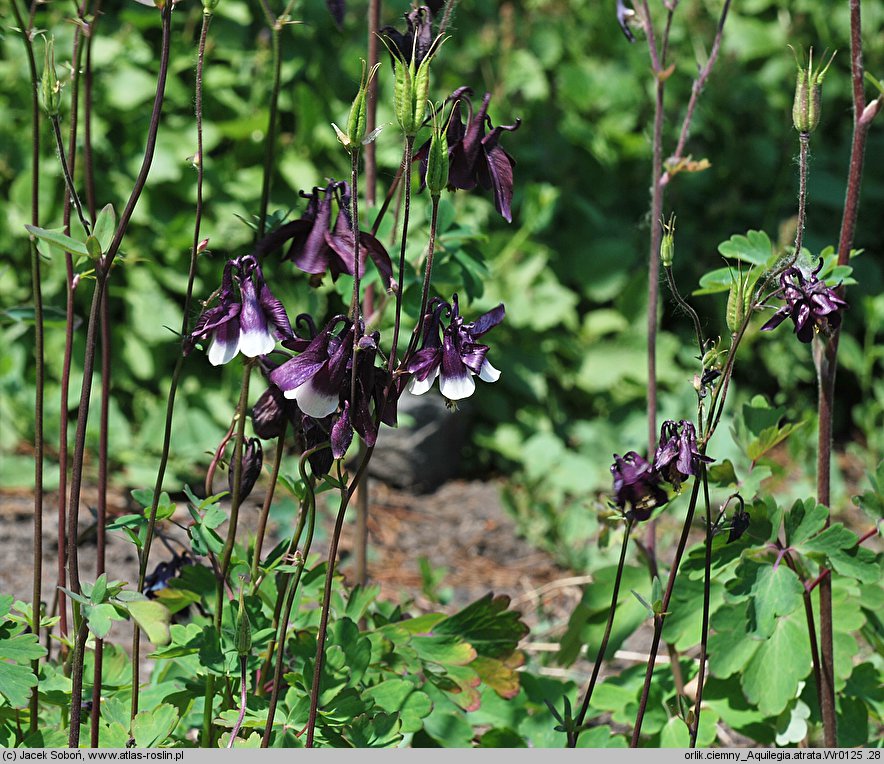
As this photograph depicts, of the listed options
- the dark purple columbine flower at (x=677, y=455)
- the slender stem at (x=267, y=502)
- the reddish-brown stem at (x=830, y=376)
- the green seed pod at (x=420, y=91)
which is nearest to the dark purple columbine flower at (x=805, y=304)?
the dark purple columbine flower at (x=677, y=455)

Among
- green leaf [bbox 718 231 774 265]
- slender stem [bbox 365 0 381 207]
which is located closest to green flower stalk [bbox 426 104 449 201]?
slender stem [bbox 365 0 381 207]

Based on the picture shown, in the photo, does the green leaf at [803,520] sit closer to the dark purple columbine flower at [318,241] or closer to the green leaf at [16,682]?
the dark purple columbine flower at [318,241]

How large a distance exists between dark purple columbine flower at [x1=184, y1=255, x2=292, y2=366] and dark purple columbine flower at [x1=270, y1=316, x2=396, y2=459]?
0.20 feet

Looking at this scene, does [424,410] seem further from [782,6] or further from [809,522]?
[782,6]

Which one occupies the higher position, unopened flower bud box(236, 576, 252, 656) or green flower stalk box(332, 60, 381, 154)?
green flower stalk box(332, 60, 381, 154)

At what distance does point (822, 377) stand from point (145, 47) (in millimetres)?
3043

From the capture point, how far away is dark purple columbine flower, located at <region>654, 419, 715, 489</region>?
1314mm

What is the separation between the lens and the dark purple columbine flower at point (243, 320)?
4.20 ft

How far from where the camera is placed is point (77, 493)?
4.37ft

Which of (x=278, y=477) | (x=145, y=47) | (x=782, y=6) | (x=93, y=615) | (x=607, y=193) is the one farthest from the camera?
(x=782, y=6)

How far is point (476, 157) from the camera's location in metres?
1.44

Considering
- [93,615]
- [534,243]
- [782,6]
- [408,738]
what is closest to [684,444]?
[93,615]

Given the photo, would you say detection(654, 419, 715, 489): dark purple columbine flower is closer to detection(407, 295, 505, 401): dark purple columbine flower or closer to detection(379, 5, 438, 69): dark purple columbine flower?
detection(407, 295, 505, 401): dark purple columbine flower

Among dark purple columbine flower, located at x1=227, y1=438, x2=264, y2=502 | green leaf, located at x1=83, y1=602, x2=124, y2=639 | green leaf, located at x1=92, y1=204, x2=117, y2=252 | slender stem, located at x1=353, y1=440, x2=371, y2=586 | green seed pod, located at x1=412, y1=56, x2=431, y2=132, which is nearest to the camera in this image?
green seed pod, located at x1=412, y1=56, x2=431, y2=132
